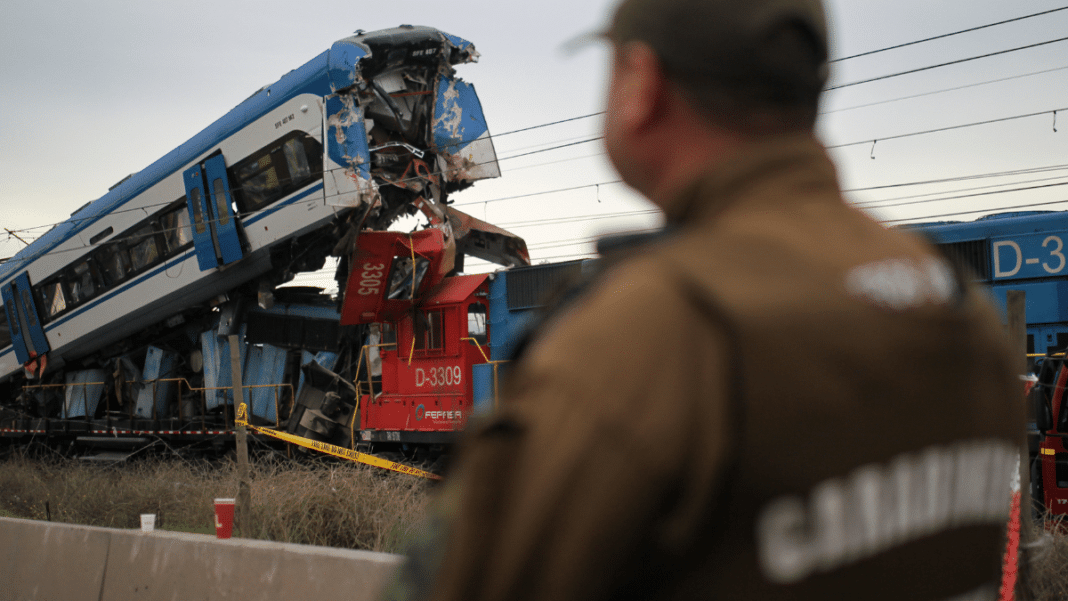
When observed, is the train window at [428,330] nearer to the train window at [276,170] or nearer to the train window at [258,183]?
the train window at [276,170]

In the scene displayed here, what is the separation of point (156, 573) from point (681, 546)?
565 cm

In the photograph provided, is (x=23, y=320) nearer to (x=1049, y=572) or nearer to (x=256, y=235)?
(x=256, y=235)

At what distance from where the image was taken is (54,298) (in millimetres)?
19656

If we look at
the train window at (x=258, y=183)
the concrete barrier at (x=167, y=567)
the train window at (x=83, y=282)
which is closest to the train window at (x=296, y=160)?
the train window at (x=258, y=183)

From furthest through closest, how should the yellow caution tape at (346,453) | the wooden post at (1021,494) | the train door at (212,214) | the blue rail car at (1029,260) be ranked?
the train door at (212,214), the yellow caution tape at (346,453), the blue rail car at (1029,260), the wooden post at (1021,494)

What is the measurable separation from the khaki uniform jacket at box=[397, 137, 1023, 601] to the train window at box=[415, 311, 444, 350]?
12.9 meters

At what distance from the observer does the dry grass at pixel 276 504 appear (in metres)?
7.02

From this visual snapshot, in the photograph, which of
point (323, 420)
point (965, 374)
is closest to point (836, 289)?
point (965, 374)

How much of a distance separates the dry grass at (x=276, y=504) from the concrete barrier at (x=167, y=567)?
3.43 feet

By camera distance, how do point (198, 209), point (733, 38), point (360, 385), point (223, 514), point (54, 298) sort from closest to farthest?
1. point (733, 38)
2. point (223, 514)
3. point (360, 385)
4. point (198, 209)
5. point (54, 298)

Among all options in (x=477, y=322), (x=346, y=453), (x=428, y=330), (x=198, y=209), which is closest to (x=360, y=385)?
(x=346, y=453)

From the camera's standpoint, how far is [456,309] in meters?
13.6

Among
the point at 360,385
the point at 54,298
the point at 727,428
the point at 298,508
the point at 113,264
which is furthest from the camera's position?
the point at 54,298

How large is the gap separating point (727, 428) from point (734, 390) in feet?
0.12
